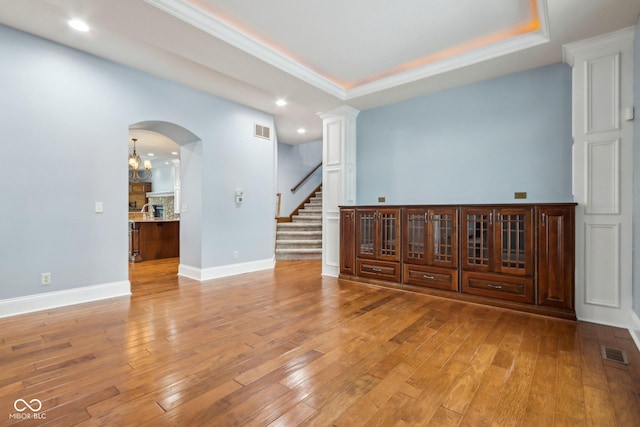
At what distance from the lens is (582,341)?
2.56 metres

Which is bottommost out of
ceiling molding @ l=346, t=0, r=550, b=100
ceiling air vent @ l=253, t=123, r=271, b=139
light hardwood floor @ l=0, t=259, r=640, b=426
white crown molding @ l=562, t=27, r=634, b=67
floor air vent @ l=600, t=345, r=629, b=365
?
floor air vent @ l=600, t=345, r=629, b=365

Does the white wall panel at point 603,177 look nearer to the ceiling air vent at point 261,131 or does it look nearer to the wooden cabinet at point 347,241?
the wooden cabinet at point 347,241

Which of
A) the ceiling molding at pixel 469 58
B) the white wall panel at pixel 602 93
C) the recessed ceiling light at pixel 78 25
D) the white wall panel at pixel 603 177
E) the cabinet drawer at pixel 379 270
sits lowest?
the cabinet drawer at pixel 379 270

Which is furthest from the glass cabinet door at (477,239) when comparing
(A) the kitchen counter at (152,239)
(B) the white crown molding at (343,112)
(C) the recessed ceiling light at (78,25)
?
(A) the kitchen counter at (152,239)

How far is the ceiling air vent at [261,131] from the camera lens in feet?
18.4

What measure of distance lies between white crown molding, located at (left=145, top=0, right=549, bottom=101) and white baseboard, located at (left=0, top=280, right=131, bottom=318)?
3193 millimetres

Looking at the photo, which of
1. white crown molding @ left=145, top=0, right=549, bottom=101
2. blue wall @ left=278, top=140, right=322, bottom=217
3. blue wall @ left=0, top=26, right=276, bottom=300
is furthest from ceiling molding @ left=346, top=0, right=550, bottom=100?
blue wall @ left=278, top=140, right=322, bottom=217

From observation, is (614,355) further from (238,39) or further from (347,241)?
(238,39)

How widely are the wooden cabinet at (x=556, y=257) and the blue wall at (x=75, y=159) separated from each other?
14.5 feet

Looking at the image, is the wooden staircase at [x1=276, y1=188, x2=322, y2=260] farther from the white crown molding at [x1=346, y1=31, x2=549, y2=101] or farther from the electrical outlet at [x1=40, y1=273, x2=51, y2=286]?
the electrical outlet at [x1=40, y1=273, x2=51, y2=286]

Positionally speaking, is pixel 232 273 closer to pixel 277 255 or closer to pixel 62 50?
pixel 277 255

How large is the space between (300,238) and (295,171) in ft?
8.73

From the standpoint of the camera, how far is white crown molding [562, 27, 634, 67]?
9.38ft

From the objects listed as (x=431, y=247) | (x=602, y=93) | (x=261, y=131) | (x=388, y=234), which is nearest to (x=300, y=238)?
(x=261, y=131)
